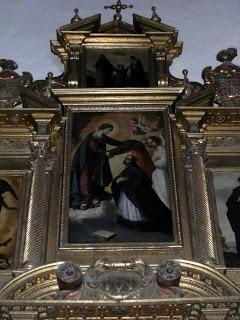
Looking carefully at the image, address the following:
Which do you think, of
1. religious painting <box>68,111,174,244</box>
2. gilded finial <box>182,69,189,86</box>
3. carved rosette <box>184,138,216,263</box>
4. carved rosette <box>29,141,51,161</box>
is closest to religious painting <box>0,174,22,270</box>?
carved rosette <box>29,141,51,161</box>

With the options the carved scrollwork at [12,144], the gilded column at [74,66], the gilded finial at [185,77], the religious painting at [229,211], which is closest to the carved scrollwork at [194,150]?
the religious painting at [229,211]

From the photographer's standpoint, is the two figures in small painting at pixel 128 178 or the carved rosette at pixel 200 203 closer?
the carved rosette at pixel 200 203

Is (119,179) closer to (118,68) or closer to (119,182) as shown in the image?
(119,182)

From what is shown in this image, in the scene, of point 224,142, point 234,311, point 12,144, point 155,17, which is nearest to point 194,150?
point 224,142

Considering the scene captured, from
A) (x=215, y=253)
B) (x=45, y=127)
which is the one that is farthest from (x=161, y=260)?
(x=45, y=127)

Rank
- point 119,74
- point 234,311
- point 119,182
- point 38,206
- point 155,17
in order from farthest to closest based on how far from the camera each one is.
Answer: point 155,17 < point 119,74 < point 119,182 < point 38,206 < point 234,311

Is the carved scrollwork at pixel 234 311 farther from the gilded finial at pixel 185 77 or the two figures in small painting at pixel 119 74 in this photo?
the two figures in small painting at pixel 119 74

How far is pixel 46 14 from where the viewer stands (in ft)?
32.3

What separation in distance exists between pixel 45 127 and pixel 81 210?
3.72 feet

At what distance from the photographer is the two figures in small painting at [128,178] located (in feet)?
22.9

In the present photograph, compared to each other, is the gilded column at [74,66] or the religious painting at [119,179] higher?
the gilded column at [74,66]

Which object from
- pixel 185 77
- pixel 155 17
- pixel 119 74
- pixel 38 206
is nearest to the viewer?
pixel 38 206

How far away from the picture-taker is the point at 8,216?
7090 millimetres

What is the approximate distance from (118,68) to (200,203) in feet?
7.32
